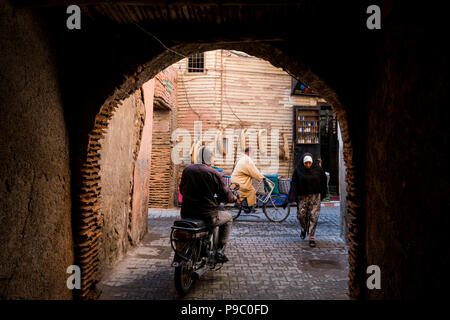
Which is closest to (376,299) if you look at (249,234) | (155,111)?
(249,234)

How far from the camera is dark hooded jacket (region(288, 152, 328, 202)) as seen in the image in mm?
6168

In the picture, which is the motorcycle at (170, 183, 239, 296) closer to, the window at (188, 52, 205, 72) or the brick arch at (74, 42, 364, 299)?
the brick arch at (74, 42, 364, 299)

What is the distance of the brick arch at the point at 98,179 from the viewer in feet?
10.6

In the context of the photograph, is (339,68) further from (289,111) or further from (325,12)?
(289,111)

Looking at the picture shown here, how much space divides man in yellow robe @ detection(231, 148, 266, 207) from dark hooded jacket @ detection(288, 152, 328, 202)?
174 cm

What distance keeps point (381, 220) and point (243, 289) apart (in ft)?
7.25

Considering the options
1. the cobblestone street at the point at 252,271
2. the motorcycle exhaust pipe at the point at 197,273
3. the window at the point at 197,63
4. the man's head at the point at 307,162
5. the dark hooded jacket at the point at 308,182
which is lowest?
the cobblestone street at the point at 252,271

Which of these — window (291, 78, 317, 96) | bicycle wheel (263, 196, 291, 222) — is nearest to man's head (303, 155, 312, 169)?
bicycle wheel (263, 196, 291, 222)

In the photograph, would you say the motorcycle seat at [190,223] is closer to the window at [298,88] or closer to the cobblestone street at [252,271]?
the cobblestone street at [252,271]

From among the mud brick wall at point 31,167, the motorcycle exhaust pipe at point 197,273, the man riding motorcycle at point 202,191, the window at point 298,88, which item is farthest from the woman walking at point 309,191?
the window at point 298,88

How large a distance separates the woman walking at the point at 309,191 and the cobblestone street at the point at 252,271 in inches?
20.3

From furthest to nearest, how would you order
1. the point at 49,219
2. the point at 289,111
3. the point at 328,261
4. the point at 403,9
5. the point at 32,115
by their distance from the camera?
the point at 289,111 → the point at 328,261 → the point at 49,219 → the point at 32,115 → the point at 403,9

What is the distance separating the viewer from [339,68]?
3.30 metres

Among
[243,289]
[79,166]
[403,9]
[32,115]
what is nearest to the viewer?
[403,9]
